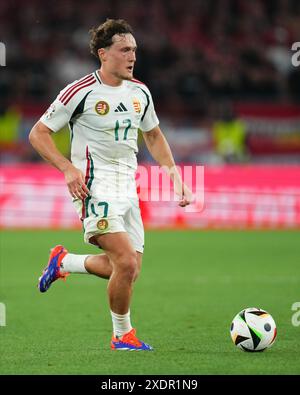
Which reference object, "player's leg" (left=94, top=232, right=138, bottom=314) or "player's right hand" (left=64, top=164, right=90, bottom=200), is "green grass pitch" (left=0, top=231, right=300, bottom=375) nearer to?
"player's leg" (left=94, top=232, right=138, bottom=314)

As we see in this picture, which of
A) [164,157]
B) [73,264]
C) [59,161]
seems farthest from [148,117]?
[73,264]

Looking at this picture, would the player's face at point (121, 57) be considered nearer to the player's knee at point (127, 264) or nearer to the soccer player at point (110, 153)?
the soccer player at point (110, 153)

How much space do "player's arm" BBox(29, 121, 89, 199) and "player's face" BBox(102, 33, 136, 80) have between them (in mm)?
654

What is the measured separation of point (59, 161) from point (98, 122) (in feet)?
1.39

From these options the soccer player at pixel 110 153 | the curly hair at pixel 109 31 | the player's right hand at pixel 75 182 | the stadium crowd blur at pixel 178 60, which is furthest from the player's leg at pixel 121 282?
the stadium crowd blur at pixel 178 60

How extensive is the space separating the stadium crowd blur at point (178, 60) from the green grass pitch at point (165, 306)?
19.4ft

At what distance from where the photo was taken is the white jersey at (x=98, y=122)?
7324 millimetres

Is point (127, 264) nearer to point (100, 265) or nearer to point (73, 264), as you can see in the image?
point (100, 265)

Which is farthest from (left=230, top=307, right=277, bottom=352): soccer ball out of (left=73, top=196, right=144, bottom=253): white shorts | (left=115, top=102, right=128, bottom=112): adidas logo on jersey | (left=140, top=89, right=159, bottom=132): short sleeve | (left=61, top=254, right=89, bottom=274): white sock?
(left=115, top=102, right=128, bottom=112): adidas logo on jersey

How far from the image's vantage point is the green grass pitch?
6715mm

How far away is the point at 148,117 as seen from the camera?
25.4ft
